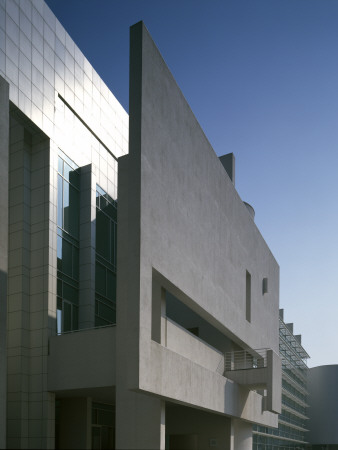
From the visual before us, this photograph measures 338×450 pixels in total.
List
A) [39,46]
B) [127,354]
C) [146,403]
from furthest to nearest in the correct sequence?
[39,46] < [146,403] < [127,354]

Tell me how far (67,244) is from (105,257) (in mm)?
3796

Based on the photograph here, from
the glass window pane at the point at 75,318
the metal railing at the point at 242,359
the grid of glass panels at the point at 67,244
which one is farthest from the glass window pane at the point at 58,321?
the metal railing at the point at 242,359

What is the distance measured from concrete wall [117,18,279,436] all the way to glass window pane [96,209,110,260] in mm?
5291

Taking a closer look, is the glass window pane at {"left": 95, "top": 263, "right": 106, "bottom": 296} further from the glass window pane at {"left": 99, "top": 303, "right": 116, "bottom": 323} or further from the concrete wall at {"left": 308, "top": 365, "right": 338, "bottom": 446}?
the concrete wall at {"left": 308, "top": 365, "right": 338, "bottom": 446}

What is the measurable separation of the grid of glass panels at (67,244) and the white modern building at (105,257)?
0.30 feet

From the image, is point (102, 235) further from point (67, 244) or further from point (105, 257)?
point (67, 244)

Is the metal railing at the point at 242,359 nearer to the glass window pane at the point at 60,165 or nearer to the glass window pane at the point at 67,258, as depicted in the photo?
the glass window pane at the point at 67,258

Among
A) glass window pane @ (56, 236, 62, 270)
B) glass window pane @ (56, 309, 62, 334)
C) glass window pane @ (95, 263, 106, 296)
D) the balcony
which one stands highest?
glass window pane @ (56, 236, 62, 270)

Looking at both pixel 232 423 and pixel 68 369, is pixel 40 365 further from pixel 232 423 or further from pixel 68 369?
pixel 232 423

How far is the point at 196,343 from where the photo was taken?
92.7 ft

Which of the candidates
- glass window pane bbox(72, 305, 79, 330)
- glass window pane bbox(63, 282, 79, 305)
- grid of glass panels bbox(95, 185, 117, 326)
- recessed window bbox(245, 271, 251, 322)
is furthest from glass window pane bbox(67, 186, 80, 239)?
recessed window bbox(245, 271, 251, 322)

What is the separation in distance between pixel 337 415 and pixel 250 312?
50.1 metres

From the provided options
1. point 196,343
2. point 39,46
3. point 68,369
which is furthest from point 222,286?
point 39,46

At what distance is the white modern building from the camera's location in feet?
69.9
